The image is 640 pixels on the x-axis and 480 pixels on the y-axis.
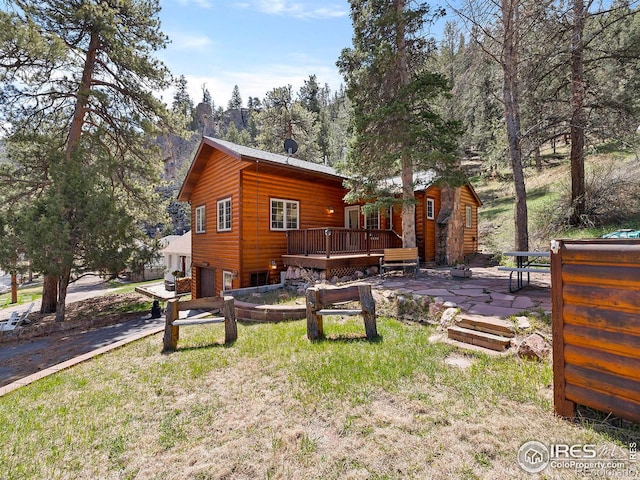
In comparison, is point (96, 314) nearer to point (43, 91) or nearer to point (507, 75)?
point (43, 91)

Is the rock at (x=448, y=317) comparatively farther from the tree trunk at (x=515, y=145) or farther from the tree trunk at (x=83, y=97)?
the tree trunk at (x=83, y=97)

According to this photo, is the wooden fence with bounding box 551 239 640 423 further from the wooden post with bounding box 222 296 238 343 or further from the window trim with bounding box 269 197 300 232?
the window trim with bounding box 269 197 300 232

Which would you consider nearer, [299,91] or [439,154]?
[439,154]

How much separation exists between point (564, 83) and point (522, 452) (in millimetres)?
13885

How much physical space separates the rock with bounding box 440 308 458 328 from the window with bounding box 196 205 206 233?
35.9 feet

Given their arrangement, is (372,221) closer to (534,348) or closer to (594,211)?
(594,211)

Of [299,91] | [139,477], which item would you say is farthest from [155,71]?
[299,91]

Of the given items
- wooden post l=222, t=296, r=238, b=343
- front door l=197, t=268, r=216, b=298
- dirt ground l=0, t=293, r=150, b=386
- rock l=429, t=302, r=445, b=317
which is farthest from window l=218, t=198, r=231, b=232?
rock l=429, t=302, r=445, b=317

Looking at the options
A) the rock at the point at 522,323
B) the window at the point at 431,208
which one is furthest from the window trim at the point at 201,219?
the rock at the point at 522,323

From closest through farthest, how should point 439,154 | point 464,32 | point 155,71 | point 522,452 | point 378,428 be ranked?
point 522,452, point 378,428, point 439,154, point 464,32, point 155,71

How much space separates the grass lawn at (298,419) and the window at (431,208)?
30.3 feet

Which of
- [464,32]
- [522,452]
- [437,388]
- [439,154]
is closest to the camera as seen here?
[522,452]

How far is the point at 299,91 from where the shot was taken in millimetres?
37344

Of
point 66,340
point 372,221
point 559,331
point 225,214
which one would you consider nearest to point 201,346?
point 559,331
